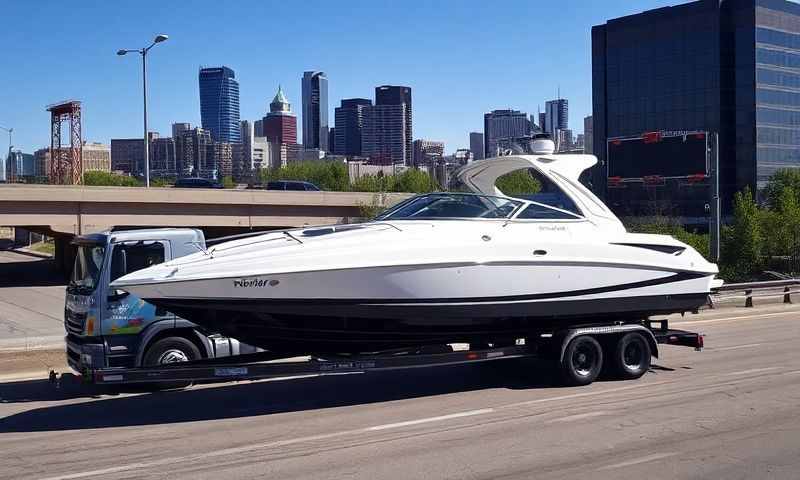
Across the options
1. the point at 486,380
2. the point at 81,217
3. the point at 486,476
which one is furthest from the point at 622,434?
the point at 81,217

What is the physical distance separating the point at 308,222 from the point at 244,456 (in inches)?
1362

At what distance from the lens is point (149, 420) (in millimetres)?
10320

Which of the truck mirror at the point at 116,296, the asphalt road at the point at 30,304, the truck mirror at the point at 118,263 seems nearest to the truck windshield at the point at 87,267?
the truck mirror at the point at 118,263

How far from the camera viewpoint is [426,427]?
386 inches

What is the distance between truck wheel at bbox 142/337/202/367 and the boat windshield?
3132mm

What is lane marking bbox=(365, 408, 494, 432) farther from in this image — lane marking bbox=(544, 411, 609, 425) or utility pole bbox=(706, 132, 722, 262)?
utility pole bbox=(706, 132, 722, 262)

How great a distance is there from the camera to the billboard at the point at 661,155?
2060 inches

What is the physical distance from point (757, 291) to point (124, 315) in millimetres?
21270

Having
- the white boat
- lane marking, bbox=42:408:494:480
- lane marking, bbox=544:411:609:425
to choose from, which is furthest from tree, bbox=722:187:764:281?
lane marking, bbox=42:408:494:480

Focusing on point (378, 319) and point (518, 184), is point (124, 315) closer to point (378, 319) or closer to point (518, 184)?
point (378, 319)

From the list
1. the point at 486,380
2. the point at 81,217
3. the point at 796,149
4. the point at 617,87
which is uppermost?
the point at 617,87

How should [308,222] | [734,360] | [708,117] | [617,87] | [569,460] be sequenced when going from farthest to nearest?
[617,87] → [708,117] → [308,222] → [734,360] → [569,460]

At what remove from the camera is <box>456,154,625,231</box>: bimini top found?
12734mm

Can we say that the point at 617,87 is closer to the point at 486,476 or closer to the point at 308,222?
the point at 308,222
